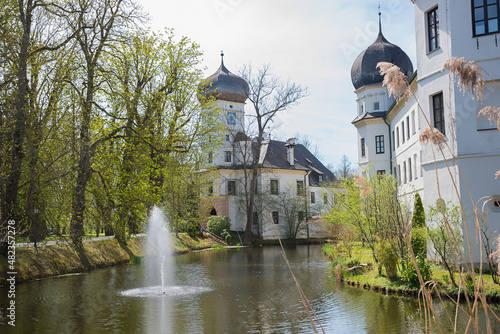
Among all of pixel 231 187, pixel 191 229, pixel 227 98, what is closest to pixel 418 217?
pixel 191 229

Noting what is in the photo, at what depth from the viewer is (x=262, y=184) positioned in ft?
155

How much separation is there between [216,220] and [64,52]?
24.7 m

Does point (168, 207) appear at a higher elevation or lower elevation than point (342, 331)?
higher

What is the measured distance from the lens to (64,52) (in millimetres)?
18844

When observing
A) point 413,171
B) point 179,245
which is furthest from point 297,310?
point 179,245

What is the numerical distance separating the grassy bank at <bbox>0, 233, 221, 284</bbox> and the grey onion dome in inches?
849

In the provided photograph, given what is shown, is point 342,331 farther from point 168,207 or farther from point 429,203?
point 168,207

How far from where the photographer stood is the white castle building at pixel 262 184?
4553 cm

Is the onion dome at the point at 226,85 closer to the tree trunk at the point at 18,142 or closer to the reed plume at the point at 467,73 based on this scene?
the tree trunk at the point at 18,142

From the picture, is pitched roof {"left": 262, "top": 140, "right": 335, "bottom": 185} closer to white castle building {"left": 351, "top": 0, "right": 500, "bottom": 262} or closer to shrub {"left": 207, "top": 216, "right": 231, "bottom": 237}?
shrub {"left": 207, "top": 216, "right": 231, "bottom": 237}

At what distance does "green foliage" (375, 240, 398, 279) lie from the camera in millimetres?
13766

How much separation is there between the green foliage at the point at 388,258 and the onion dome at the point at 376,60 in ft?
82.5

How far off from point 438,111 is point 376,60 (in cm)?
2124

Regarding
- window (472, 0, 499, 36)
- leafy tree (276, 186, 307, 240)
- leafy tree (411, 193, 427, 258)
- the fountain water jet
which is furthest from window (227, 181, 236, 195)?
window (472, 0, 499, 36)
